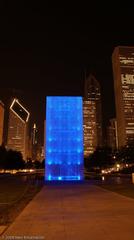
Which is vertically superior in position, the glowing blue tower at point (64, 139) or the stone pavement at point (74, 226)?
the glowing blue tower at point (64, 139)

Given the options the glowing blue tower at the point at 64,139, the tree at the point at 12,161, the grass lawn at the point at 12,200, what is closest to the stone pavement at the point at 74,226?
the grass lawn at the point at 12,200

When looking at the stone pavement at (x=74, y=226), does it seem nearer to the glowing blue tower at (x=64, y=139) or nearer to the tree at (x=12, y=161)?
the glowing blue tower at (x=64, y=139)

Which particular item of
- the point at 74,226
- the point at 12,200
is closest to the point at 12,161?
the point at 12,200

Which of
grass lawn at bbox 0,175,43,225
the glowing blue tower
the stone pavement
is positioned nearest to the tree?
the glowing blue tower

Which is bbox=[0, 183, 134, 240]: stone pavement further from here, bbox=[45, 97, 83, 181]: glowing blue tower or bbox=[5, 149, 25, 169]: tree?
bbox=[5, 149, 25, 169]: tree

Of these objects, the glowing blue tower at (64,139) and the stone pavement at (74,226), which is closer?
the stone pavement at (74,226)

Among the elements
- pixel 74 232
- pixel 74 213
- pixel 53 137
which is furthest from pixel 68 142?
pixel 74 232

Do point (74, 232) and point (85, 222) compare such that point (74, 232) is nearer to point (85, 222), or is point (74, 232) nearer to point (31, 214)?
point (85, 222)

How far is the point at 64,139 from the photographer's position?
62.6 meters

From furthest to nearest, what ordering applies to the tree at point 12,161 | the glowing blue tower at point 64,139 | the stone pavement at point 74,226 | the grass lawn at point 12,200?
the tree at point 12,161
the glowing blue tower at point 64,139
the grass lawn at point 12,200
the stone pavement at point 74,226

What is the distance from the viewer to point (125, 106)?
19438 cm

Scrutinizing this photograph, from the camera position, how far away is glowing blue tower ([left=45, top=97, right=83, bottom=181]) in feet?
200

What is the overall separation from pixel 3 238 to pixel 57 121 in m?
56.0

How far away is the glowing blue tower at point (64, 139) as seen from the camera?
60.9 metres
